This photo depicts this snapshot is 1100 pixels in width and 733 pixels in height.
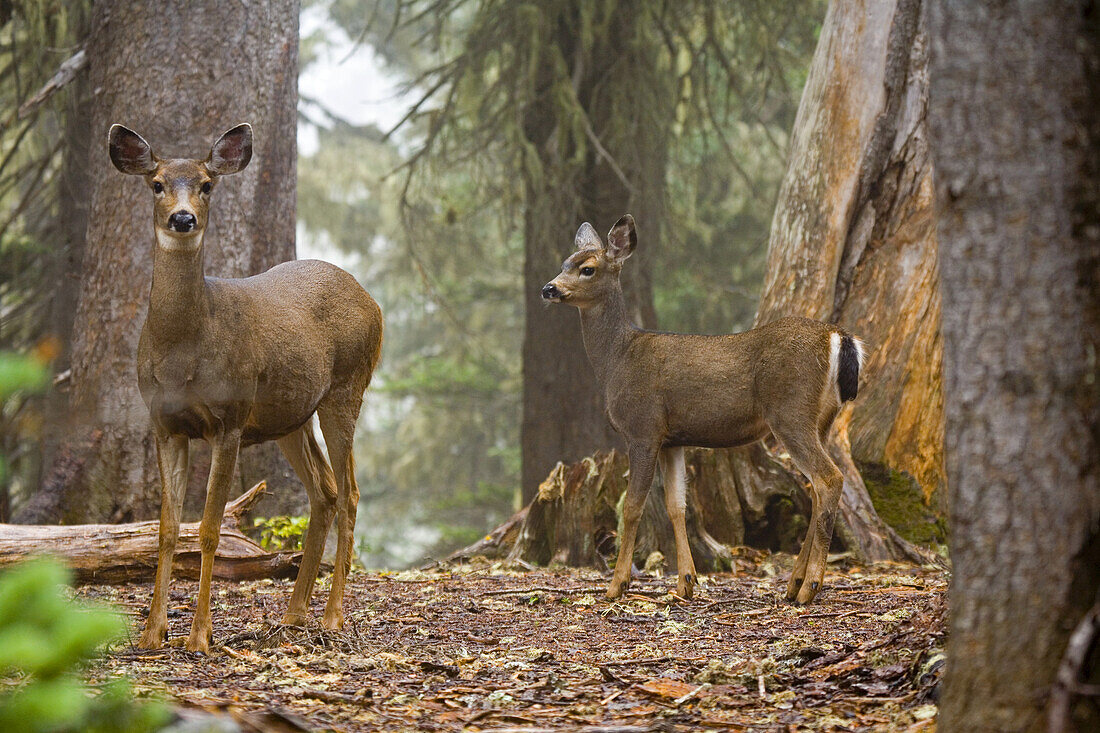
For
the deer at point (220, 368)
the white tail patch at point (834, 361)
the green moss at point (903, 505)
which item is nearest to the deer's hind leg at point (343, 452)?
the deer at point (220, 368)

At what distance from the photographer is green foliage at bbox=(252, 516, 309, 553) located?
26.2ft

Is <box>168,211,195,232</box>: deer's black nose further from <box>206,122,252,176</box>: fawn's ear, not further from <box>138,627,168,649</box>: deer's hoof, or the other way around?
<box>138,627,168,649</box>: deer's hoof

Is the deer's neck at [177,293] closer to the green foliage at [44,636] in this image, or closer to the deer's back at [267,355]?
the deer's back at [267,355]

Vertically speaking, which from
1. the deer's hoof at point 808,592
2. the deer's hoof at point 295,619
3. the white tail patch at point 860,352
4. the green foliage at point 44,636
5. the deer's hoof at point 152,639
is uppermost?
the white tail patch at point 860,352

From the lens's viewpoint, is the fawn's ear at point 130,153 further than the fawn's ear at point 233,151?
No

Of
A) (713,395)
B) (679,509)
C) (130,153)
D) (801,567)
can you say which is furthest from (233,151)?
(801,567)

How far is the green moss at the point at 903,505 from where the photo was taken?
840 cm

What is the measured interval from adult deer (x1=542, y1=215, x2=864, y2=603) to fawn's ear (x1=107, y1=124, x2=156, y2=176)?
8.74ft

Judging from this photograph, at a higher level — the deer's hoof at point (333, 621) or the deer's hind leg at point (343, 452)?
the deer's hind leg at point (343, 452)

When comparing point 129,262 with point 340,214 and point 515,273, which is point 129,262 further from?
point 340,214

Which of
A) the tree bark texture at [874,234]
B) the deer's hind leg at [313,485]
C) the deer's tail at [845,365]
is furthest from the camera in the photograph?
the tree bark texture at [874,234]

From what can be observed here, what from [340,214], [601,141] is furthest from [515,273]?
[601,141]

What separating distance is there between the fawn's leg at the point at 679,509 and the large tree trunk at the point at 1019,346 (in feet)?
11.8

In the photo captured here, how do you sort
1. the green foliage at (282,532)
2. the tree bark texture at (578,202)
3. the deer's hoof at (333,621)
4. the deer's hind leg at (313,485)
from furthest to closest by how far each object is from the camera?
the tree bark texture at (578,202)
the green foliage at (282,532)
the deer's hind leg at (313,485)
the deer's hoof at (333,621)
